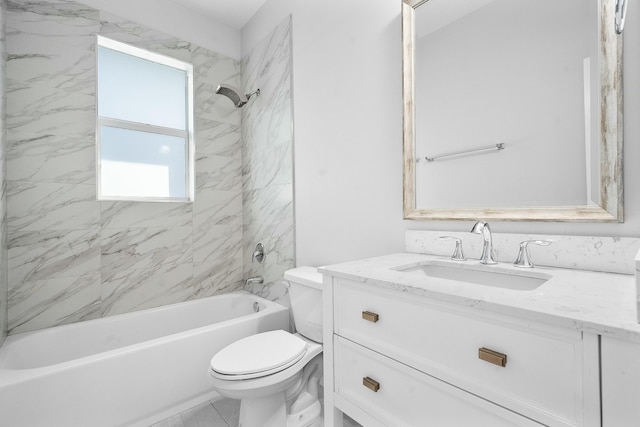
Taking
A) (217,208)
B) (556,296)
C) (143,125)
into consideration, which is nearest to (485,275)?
(556,296)

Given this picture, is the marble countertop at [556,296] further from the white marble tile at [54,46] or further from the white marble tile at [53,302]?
the white marble tile at [54,46]

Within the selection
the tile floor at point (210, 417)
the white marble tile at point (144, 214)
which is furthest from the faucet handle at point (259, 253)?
the tile floor at point (210, 417)

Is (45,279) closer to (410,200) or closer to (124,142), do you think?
(124,142)

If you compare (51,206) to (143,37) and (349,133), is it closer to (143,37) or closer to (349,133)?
(143,37)

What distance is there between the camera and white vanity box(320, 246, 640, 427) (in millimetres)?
577

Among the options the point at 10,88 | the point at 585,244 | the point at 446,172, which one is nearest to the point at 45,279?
the point at 10,88

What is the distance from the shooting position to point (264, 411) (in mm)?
1330

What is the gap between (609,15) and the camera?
3.07ft

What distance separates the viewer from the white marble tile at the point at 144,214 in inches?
81.8

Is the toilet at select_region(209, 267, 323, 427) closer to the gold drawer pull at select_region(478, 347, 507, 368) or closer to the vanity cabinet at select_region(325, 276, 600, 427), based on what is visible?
the vanity cabinet at select_region(325, 276, 600, 427)

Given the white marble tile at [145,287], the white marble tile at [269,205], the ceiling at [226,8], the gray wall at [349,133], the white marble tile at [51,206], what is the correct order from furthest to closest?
1. the ceiling at [226,8]
2. the white marble tile at [269,205]
3. the white marble tile at [145,287]
4. the white marble tile at [51,206]
5. the gray wall at [349,133]

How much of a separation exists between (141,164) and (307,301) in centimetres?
174

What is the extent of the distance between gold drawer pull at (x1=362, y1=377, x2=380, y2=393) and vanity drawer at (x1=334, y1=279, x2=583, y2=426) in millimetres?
116

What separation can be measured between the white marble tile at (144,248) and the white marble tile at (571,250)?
1965 mm
